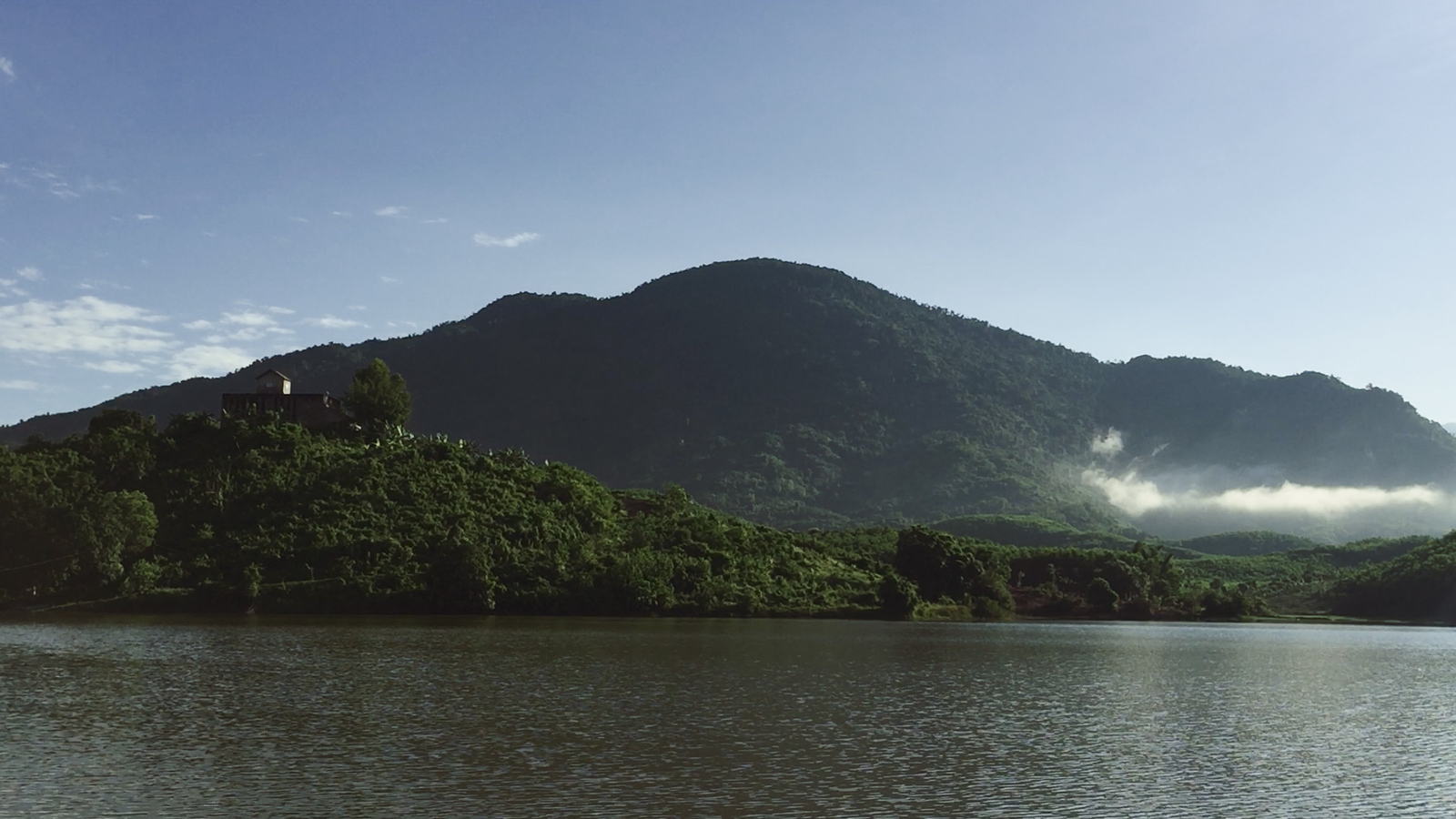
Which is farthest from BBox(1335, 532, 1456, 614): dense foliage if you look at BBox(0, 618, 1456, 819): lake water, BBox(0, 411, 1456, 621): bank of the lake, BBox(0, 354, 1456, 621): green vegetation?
BBox(0, 618, 1456, 819): lake water

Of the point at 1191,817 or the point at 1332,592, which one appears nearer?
the point at 1191,817

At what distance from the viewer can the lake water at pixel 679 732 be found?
2745 cm

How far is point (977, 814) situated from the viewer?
1043 inches

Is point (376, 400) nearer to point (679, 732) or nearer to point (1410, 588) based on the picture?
point (679, 732)

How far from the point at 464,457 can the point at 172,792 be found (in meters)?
99.9

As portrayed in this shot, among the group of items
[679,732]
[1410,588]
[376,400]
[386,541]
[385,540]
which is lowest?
[679,732]

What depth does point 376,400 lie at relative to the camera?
12581cm

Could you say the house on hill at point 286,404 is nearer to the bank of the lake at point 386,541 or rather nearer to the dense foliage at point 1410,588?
the bank of the lake at point 386,541

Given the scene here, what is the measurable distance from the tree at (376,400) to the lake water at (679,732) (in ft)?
184

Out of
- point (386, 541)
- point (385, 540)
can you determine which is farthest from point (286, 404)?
point (386, 541)

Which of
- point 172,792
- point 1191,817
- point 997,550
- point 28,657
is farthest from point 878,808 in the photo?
point 997,550

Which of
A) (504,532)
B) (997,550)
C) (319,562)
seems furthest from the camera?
(997,550)

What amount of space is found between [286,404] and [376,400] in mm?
8727

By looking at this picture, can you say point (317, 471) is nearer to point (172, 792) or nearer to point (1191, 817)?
point (172, 792)
